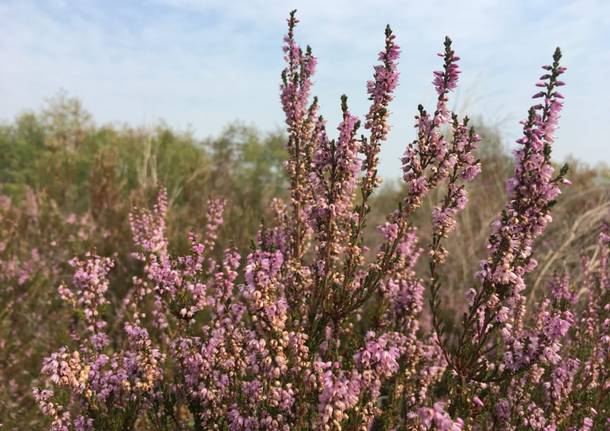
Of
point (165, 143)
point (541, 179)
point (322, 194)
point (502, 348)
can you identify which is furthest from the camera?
point (165, 143)

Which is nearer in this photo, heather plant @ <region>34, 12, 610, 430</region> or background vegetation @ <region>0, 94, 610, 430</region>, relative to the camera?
heather plant @ <region>34, 12, 610, 430</region>

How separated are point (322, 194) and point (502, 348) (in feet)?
10.4

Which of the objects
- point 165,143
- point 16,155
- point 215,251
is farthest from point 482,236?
point 16,155

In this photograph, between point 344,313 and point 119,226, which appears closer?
point 344,313

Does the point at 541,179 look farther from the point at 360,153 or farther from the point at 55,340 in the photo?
the point at 55,340

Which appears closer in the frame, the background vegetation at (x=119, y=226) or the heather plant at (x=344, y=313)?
the heather plant at (x=344, y=313)

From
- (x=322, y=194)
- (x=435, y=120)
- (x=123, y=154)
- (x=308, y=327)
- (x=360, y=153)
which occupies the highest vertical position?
(x=123, y=154)

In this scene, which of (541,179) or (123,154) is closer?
(541,179)

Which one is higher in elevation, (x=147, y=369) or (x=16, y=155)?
(x=16, y=155)

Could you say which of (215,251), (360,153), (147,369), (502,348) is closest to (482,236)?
(502,348)

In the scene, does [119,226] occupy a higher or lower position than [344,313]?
higher

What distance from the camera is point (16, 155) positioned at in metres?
29.7

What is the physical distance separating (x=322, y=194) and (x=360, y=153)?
0.38m

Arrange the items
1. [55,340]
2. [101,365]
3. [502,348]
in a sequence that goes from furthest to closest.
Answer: [55,340]
[502,348]
[101,365]
